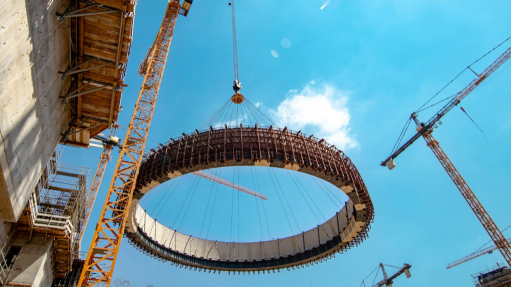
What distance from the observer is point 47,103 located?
1683cm

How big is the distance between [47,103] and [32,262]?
13.3 meters

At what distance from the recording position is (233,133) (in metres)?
27.5

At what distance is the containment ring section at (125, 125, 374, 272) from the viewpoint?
26.3 meters

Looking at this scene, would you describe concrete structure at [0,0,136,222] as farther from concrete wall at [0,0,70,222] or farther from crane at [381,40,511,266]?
crane at [381,40,511,266]

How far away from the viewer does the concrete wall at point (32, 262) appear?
71.4 ft

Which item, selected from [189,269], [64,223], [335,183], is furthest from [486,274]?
[64,223]

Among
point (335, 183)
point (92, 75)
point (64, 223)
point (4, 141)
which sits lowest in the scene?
point (4, 141)

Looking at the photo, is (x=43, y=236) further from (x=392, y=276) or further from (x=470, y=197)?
(x=392, y=276)

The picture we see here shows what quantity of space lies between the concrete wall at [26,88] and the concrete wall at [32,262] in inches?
348

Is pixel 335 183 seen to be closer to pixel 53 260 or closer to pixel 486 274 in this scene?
pixel 53 260

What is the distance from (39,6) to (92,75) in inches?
251

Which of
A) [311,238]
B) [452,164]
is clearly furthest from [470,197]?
[311,238]

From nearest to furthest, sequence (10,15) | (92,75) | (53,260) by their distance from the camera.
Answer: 1. (10,15)
2. (92,75)
3. (53,260)

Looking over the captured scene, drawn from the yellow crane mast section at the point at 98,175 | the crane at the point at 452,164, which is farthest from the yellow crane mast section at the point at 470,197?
the yellow crane mast section at the point at 98,175
